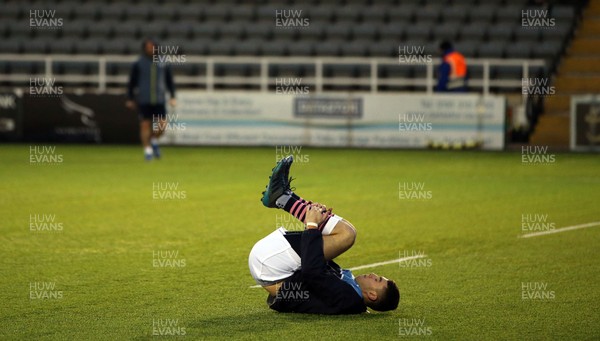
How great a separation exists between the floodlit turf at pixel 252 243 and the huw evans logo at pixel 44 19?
12.0 meters

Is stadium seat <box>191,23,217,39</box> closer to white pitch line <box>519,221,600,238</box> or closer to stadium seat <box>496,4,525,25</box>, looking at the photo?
stadium seat <box>496,4,525,25</box>

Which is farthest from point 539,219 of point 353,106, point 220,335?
point 353,106

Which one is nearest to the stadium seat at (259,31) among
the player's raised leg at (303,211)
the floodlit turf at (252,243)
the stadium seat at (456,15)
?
the stadium seat at (456,15)

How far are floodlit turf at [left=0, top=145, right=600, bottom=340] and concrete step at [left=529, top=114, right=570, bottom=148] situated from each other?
4.76 m

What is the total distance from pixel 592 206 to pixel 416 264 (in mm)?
5221

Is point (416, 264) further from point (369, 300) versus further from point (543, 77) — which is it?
point (543, 77)

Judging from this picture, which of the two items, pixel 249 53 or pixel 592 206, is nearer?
pixel 592 206

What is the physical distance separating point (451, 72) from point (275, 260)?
59.1ft

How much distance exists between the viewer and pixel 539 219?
13086 millimetres

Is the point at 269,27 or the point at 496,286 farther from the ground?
the point at 269,27

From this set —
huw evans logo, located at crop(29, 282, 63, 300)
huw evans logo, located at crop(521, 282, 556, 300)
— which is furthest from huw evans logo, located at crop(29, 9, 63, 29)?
huw evans logo, located at crop(521, 282, 556, 300)

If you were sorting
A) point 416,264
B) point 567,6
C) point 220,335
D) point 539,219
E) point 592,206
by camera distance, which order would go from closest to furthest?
1. point 220,335
2. point 416,264
3. point 539,219
4. point 592,206
5. point 567,6

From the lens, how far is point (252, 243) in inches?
448

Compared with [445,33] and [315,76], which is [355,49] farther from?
[445,33]
